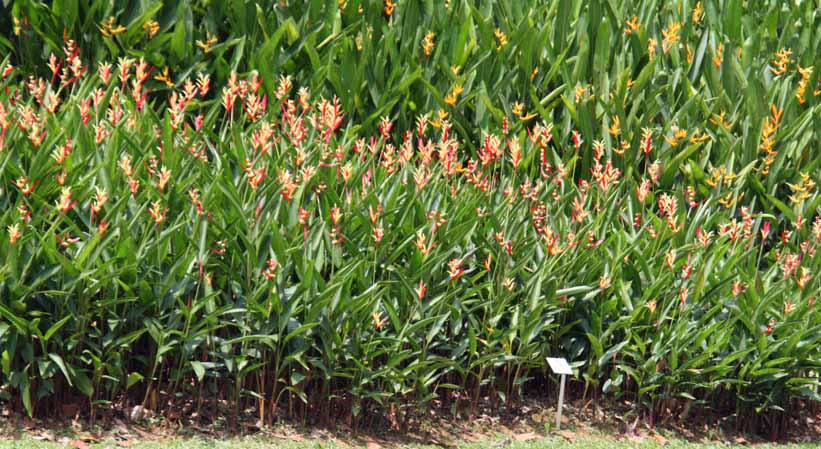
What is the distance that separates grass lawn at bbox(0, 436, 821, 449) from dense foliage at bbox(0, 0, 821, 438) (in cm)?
19

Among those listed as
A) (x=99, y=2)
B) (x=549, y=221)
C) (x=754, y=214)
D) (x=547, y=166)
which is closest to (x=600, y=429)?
(x=549, y=221)

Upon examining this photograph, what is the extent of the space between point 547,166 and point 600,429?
4.41 ft

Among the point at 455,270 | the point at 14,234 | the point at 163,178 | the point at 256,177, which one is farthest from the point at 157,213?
the point at 455,270

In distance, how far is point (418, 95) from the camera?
6023 mm

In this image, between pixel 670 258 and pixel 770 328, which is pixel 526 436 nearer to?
pixel 670 258

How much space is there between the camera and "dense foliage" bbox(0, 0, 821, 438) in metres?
4.23

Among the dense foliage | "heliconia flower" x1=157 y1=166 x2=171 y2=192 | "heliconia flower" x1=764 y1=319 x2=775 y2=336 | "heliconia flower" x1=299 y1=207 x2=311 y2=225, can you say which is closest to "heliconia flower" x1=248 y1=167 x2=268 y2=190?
the dense foliage

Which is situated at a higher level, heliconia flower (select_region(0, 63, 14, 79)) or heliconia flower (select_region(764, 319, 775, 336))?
heliconia flower (select_region(0, 63, 14, 79))

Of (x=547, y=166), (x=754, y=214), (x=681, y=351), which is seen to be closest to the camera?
(x=681, y=351)

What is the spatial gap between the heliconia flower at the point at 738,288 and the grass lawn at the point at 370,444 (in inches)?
28.2

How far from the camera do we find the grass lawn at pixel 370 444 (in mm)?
4026

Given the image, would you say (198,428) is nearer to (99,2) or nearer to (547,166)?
(547,166)

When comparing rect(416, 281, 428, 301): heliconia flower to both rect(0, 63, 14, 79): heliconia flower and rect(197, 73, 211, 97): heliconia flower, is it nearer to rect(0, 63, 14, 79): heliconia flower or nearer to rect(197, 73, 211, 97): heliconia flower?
rect(197, 73, 211, 97): heliconia flower

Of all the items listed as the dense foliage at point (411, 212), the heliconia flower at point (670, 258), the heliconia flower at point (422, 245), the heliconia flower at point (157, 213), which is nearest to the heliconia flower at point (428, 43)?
the dense foliage at point (411, 212)
